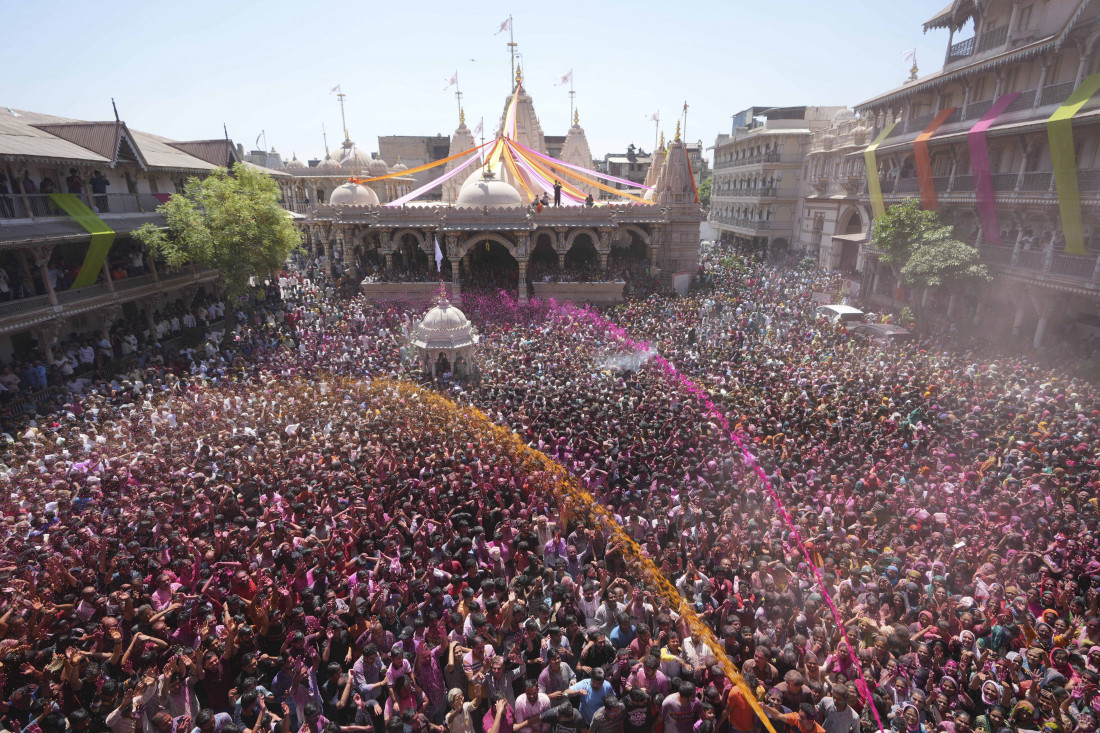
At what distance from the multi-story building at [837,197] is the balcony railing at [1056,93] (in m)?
9.70

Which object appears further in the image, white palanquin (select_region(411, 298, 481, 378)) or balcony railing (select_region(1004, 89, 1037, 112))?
balcony railing (select_region(1004, 89, 1037, 112))

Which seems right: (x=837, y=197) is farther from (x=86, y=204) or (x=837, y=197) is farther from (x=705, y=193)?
(x=86, y=204)

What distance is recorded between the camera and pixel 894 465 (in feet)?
33.8

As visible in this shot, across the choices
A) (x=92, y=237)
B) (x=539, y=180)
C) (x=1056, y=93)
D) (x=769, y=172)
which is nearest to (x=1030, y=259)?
(x=1056, y=93)

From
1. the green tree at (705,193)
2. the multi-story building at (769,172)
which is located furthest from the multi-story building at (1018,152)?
the green tree at (705,193)

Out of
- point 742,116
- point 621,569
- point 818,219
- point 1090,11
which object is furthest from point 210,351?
point 742,116

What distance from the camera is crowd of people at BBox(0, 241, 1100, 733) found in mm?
5445

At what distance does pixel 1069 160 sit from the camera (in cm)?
1666

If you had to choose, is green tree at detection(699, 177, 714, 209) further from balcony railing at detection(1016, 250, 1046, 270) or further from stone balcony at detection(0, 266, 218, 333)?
stone balcony at detection(0, 266, 218, 333)

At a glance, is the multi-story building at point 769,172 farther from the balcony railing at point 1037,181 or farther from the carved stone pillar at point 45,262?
the carved stone pillar at point 45,262

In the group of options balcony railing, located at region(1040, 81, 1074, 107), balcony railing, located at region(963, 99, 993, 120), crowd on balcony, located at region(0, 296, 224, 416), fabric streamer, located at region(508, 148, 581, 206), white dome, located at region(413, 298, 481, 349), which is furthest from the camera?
fabric streamer, located at region(508, 148, 581, 206)

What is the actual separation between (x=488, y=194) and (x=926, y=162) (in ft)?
64.7

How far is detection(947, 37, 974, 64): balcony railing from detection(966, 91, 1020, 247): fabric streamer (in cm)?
324

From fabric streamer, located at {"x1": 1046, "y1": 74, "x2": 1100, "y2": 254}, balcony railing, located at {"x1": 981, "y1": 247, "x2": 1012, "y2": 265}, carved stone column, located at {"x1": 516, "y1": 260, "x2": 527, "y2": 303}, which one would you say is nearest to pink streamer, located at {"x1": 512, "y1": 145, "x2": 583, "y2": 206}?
carved stone column, located at {"x1": 516, "y1": 260, "x2": 527, "y2": 303}
